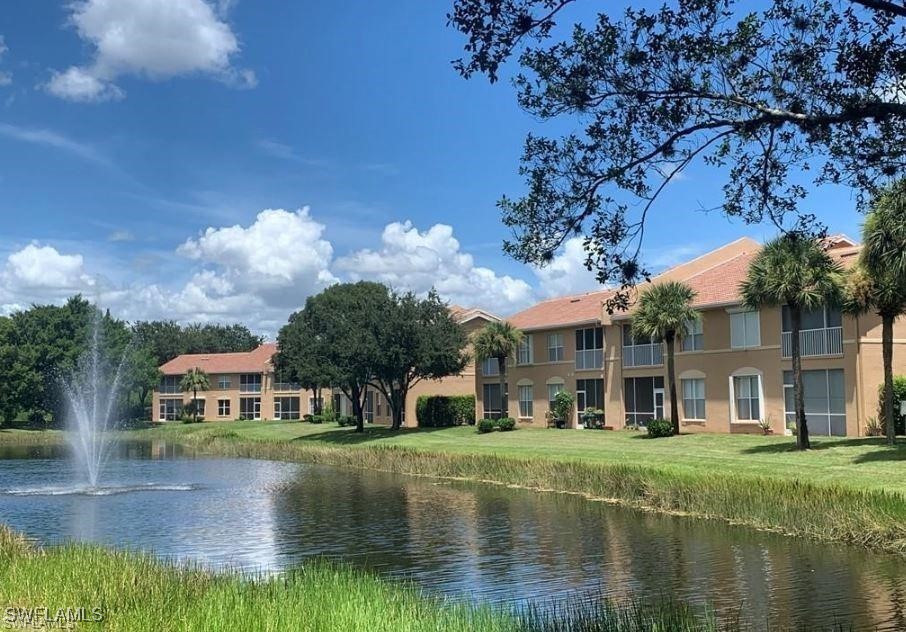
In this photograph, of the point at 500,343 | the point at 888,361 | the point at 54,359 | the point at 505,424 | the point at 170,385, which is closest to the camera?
the point at 888,361

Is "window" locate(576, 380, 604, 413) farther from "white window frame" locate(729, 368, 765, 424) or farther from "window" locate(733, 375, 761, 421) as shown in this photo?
"window" locate(733, 375, 761, 421)

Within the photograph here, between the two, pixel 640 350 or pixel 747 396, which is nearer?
pixel 747 396

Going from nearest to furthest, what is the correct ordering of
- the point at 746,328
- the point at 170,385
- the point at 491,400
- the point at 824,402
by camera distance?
the point at 824,402 < the point at 746,328 < the point at 491,400 < the point at 170,385

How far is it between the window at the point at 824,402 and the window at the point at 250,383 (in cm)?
7289

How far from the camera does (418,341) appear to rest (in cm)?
5809

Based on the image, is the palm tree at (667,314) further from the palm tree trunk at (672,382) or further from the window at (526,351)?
the window at (526,351)

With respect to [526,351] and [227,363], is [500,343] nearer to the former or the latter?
[526,351]

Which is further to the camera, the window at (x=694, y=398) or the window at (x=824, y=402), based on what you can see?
the window at (x=694, y=398)

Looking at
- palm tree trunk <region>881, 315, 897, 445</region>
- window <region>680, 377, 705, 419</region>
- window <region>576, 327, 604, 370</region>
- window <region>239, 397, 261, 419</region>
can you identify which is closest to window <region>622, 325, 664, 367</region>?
window <region>576, 327, 604, 370</region>

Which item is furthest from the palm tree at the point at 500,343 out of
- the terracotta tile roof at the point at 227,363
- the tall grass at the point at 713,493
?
the terracotta tile roof at the point at 227,363

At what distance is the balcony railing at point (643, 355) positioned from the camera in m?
49.2

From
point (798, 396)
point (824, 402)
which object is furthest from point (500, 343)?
point (798, 396)

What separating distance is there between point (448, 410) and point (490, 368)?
446 centimetres

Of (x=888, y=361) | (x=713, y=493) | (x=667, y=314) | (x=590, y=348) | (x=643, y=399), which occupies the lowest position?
(x=713, y=493)
